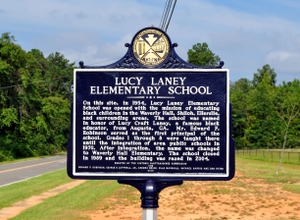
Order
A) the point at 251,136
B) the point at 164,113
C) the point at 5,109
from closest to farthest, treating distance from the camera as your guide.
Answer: the point at 164,113, the point at 5,109, the point at 251,136

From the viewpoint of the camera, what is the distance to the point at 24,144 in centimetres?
4516

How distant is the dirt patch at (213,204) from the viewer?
39.7ft

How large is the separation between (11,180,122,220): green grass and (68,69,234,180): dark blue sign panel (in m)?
6.71

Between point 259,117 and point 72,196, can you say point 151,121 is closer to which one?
point 72,196

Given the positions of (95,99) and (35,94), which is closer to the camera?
(95,99)

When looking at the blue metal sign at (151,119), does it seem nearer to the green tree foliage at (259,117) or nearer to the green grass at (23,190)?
the green grass at (23,190)

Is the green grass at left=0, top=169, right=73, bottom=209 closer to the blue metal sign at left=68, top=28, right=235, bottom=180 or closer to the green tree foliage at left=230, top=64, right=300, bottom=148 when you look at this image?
the blue metal sign at left=68, top=28, right=235, bottom=180

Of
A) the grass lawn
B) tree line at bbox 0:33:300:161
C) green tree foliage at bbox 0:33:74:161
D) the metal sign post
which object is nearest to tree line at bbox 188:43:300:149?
tree line at bbox 0:33:300:161

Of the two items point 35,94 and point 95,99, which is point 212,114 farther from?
point 35,94

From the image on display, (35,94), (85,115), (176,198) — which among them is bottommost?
(176,198)

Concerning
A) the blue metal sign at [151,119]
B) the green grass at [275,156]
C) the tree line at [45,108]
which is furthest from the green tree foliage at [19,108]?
the blue metal sign at [151,119]

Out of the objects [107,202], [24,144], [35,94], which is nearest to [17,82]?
[35,94]

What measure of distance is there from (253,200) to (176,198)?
123 inches

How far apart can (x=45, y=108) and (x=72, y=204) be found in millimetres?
34293
